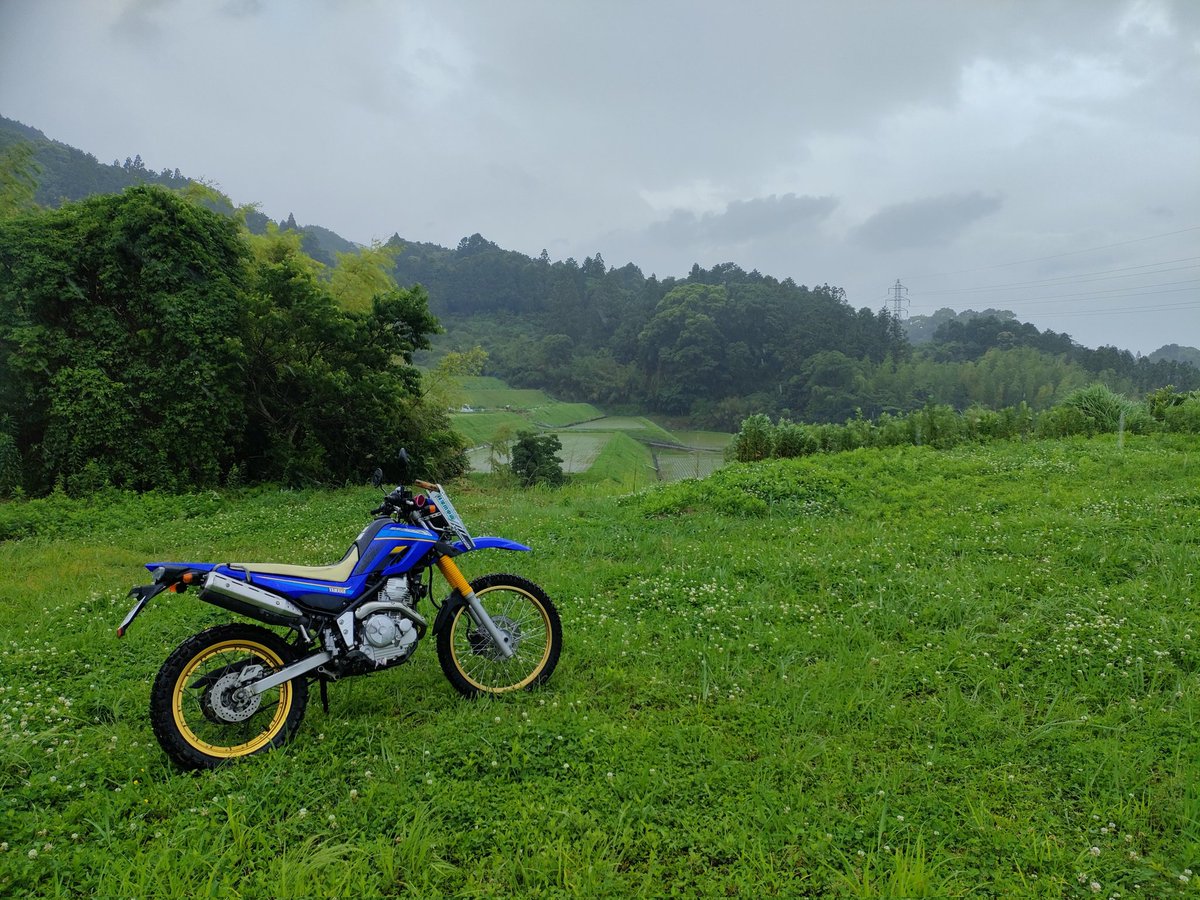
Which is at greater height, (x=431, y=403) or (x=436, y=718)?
(x=431, y=403)

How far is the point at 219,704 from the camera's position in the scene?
286 cm

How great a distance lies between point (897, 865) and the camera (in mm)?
2268

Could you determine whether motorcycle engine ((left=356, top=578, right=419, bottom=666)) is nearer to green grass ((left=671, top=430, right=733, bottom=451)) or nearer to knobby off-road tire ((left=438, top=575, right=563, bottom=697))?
knobby off-road tire ((left=438, top=575, right=563, bottom=697))

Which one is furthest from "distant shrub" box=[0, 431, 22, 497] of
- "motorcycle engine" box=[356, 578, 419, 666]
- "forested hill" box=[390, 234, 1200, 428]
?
"forested hill" box=[390, 234, 1200, 428]

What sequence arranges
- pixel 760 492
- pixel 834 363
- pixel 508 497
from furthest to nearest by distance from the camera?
1. pixel 834 363
2. pixel 508 497
3. pixel 760 492

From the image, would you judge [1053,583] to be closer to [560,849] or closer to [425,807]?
[560,849]

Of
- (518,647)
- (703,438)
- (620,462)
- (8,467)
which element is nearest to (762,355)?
(703,438)

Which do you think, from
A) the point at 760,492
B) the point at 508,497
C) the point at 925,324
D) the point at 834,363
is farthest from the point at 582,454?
the point at 925,324

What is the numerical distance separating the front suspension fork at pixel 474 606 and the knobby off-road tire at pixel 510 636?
4cm

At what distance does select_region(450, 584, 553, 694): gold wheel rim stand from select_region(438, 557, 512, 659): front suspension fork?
78mm

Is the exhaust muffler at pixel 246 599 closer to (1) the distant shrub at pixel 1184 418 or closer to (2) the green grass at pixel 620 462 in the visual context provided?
(1) the distant shrub at pixel 1184 418

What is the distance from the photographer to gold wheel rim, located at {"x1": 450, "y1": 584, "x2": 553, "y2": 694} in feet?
11.3

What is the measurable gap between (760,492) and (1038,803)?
17.9 feet

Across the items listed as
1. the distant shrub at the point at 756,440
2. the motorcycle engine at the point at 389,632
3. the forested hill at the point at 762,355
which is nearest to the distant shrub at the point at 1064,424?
the distant shrub at the point at 756,440
